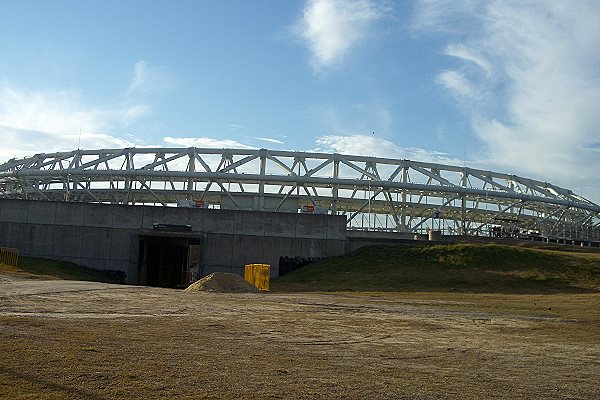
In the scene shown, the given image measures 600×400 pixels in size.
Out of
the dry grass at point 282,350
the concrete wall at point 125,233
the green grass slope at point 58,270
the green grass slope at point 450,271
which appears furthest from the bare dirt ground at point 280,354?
the concrete wall at point 125,233

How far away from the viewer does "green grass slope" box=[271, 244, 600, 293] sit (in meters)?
39.1

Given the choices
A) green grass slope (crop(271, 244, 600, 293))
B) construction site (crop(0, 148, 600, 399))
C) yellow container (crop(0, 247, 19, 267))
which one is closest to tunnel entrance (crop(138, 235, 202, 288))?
construction site (crop(0, 148, 600, 399))

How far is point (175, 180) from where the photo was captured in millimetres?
73062

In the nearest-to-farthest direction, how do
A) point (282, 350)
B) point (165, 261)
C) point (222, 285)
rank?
point (282, 350), point (222, 285), point (165, 261)

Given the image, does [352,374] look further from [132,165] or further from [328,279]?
[132,165]

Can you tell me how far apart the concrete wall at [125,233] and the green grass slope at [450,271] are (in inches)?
152

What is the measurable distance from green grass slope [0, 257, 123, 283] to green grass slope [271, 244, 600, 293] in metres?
13.5

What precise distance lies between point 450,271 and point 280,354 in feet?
115

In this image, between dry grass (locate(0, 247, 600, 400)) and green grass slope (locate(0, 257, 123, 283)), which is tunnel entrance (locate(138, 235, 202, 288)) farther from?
dry grass (locate(0, 247, 600, 400))

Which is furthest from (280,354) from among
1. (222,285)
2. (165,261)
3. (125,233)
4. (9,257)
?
(165,261)

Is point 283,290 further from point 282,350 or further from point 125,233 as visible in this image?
point 282,350

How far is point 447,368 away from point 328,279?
1310 inches

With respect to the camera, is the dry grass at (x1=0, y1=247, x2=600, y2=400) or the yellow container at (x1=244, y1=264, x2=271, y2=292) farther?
the yellow container at (x1=244, y1=264, x2=271, y2=292)

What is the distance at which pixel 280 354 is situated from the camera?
1040cm
